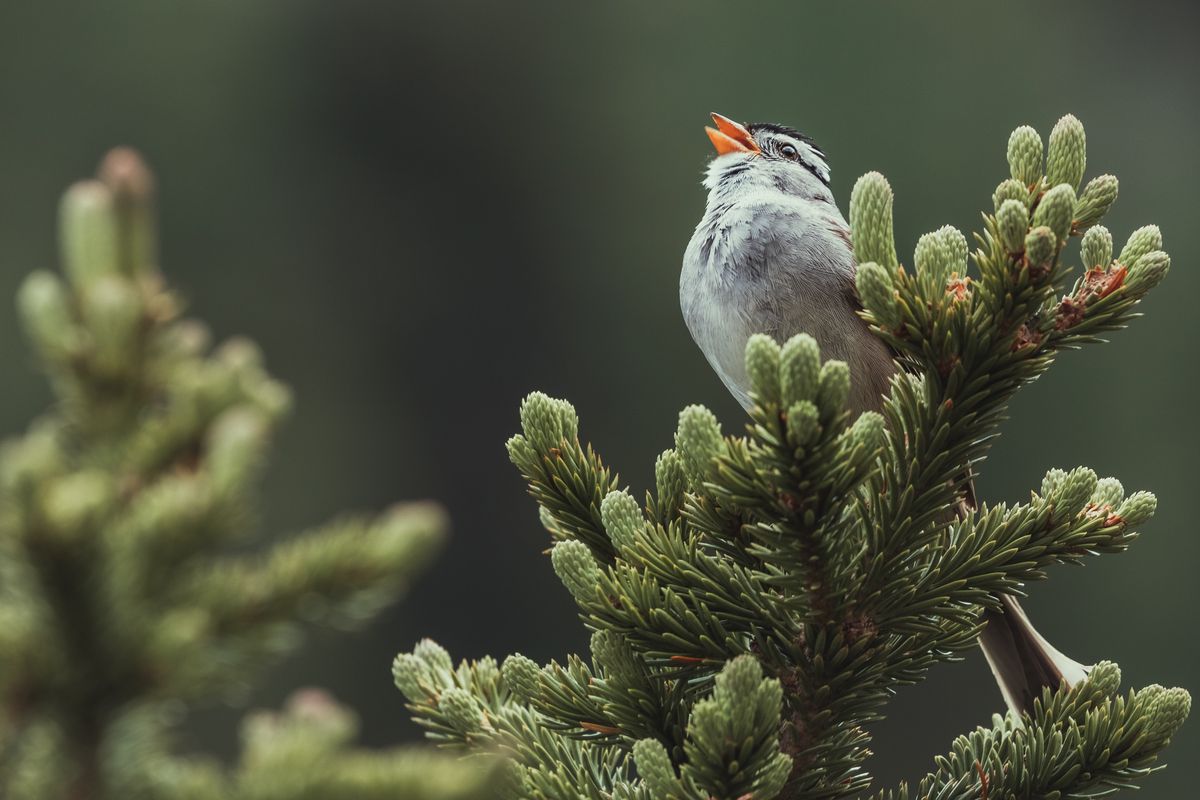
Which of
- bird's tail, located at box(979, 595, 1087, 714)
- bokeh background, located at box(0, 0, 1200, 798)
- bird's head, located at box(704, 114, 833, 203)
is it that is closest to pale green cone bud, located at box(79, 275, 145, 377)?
bird's tail, located at box(979, 595, 1087, 714)

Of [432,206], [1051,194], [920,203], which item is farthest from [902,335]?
[432,206]

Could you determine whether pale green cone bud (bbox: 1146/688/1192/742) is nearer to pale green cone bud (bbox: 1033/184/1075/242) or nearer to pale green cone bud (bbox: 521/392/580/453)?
pale green cone bud (bbox: 1033/184/1075/242)

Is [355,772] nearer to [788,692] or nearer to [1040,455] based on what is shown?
[788,692]

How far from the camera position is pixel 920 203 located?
16.2m

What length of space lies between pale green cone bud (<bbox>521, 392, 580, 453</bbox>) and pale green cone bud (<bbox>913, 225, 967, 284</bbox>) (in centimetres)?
39

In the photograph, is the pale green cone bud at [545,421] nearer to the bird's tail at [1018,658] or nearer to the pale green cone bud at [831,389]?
the pale green cone bud at [831,389]

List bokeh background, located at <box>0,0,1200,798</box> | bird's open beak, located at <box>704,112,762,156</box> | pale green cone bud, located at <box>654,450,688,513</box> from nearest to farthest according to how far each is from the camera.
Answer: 1. pale green cone bud, located at <box>654,450,688,513</box>
2. bird's open beak, located at <box>704,112,762,156</box>
3. bokeh background, located at <box>0,0,1200,798</box>

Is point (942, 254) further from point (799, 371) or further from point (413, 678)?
point (413, 678)

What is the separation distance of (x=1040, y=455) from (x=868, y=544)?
51.7 feet

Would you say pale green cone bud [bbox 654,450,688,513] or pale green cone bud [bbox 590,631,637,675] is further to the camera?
pale green cone bud [bbox 654,450,688,513]

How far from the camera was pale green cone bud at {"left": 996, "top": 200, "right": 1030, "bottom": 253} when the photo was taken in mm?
1294

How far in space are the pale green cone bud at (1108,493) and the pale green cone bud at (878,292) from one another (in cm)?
32

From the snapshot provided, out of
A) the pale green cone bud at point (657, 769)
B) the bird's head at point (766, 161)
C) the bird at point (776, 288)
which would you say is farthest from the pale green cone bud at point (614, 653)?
the bird's head at point (766, 161)

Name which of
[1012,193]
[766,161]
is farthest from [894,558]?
[766,161]
